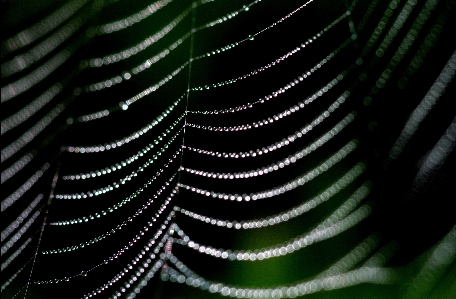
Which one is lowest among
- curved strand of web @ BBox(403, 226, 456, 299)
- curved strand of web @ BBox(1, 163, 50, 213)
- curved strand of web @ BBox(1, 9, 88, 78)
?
curved strand of web @ BBox(1, 163, 50, 213)

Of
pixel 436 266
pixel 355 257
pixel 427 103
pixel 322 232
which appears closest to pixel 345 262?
pixel 355 257

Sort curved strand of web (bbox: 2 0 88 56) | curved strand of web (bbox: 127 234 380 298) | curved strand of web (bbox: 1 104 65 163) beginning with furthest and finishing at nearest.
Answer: curved strand of web (bbox: 127 234 380 298)
curved strand of web (bbox: 1 104 65 163)
curved strand of web (bbox: 2 0 88 56)

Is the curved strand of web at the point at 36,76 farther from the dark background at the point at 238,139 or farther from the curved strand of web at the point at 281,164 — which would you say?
the curved strand of web at the point at 281,164

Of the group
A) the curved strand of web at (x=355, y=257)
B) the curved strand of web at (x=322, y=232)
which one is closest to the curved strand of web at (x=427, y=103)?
the curved strand of web at (x=322, y=232)

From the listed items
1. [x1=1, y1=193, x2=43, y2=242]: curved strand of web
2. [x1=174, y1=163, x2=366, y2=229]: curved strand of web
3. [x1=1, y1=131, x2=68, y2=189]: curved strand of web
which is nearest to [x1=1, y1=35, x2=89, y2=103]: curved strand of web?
[x1=1, y1=131, x2=68, y2=189]: curved strand of web

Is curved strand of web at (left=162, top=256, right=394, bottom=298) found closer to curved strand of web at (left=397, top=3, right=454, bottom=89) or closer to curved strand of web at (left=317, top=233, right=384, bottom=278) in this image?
curved strand of web at (left=317, top=233, right=384, bottom=278)

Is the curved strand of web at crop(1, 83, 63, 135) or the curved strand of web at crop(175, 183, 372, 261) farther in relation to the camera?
the curved strand of web at crop(175, 183, 372, 261)
